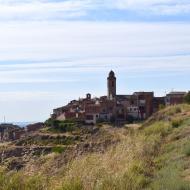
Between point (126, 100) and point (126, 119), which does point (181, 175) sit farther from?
point (126, 100)

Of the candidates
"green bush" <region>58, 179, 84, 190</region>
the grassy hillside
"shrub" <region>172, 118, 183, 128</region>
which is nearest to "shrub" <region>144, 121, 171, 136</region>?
"shrub" <region>172, 118, 183, 128</region>

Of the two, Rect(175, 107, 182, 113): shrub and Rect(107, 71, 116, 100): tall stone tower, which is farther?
Rect(107, 71, 116, 100): tall stone tower

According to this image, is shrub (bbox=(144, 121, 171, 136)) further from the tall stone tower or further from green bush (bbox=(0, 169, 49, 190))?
the tall stone tower

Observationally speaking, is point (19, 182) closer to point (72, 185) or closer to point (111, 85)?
point (72, 185)

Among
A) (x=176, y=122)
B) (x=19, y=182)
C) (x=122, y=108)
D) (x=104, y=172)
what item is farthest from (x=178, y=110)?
(x=122, y=108)

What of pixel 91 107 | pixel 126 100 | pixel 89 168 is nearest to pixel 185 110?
pixel 89 168

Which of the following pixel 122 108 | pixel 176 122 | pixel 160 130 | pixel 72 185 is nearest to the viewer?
pixel 72 185

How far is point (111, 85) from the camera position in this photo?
4569 inches

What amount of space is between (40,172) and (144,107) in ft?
302

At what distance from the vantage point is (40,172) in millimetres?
11039

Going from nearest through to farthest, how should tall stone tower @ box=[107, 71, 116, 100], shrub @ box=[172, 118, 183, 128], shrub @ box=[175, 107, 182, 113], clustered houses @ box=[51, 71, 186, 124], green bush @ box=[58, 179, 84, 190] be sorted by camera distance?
green bush @ box=[58, 179, 84, 190] → shrub @ box=[172, 118, 183, 128] → shrub @ box=[175, 107, 182, 113] → clustered houses @ box=[51, 71, 186, 124] → tall stone tower @ box=[107, 71, 116, 100]

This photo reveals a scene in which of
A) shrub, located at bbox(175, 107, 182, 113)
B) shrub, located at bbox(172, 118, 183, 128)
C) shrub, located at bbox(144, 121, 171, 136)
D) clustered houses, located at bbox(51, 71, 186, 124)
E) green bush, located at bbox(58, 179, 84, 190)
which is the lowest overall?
green bush, located at bbox(58, 179, 84, 190)

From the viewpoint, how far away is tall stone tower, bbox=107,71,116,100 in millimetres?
114625

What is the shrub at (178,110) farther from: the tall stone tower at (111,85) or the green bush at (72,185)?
the tall stone tower at (111,85)
